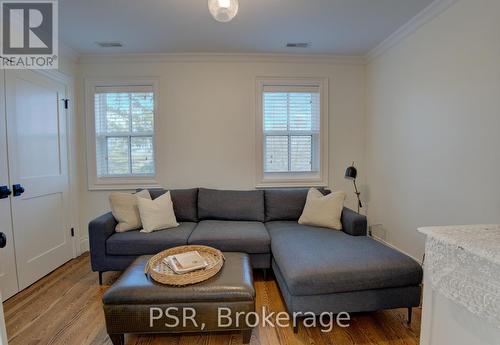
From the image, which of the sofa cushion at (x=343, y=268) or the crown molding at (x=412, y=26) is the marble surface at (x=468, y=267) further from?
the crown molding at (x=412, y=26)

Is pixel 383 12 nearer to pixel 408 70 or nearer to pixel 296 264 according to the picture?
pixel 408 70

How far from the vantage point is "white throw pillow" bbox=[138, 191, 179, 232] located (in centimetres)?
266

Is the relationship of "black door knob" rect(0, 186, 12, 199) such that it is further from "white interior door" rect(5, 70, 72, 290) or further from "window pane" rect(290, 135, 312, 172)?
"window pane" rect(290, 135, 312, 172)

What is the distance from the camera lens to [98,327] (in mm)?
1918

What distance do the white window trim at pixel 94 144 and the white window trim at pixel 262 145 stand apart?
4.29 feet

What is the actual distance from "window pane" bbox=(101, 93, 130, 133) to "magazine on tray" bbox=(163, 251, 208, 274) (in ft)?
6.92

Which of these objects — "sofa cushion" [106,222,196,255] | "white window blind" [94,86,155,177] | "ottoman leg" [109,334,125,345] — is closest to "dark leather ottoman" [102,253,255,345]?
"ottoman leg" [109,334,125,345]

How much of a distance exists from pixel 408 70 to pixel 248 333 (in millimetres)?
2831

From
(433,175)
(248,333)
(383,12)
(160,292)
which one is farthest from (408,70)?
(160,292)

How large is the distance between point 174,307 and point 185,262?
308mm

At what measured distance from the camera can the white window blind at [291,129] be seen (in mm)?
3492

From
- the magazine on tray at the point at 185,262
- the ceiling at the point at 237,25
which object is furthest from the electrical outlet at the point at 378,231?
the magazine on tray at the point at 185,262

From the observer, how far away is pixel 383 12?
94.2 inches

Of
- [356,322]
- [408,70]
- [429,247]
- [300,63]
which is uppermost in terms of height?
[300,63]
